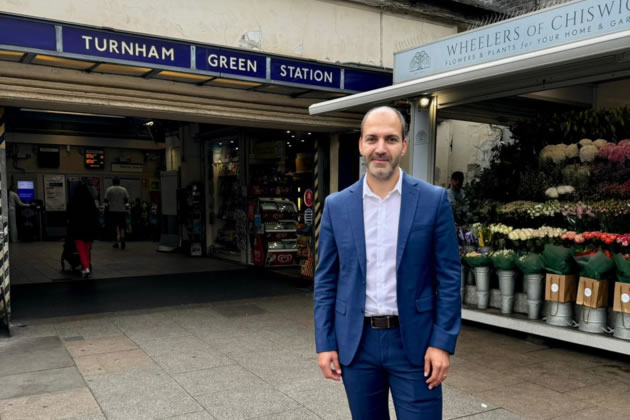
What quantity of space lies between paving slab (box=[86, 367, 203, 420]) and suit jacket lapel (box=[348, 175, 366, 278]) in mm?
2340

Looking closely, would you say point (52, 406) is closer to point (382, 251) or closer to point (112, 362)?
point (112, 362)

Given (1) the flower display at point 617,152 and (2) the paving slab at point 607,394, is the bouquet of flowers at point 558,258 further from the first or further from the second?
(1) the flower display at point 617,152

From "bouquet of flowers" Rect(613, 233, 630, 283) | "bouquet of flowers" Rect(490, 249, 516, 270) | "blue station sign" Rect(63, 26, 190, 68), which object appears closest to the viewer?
"bouquet of flowers" Rect(613, 233, 630, 283)

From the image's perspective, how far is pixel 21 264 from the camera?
11.2m

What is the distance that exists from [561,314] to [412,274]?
3803mm

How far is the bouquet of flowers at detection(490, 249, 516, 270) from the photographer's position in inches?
222

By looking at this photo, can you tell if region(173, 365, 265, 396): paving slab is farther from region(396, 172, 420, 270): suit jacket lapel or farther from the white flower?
the white flower

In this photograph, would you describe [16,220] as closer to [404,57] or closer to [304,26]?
[304,26]

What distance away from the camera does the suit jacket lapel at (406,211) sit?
2.15 metres

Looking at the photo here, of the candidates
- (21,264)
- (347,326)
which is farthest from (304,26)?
(21,264)

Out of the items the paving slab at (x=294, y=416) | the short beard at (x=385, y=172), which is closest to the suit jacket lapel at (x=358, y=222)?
the short beard at (x=385, y=172)

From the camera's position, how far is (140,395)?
163 inches

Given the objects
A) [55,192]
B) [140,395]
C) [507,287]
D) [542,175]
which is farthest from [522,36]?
[55,192]

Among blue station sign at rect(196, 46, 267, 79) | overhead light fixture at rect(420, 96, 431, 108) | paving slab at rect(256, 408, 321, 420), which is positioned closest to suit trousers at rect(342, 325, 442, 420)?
paving slab at rect(256, 408, 321, 420)
